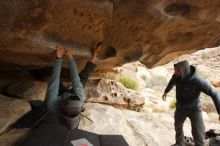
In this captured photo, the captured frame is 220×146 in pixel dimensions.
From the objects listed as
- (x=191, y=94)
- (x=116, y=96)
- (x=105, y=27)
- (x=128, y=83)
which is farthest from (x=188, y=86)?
(x=128, y=83)

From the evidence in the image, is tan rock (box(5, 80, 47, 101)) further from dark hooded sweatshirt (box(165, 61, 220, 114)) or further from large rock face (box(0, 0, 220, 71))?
dark hooded sweatshirt (box(165, 61, 220, 114))

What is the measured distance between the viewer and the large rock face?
367 cm

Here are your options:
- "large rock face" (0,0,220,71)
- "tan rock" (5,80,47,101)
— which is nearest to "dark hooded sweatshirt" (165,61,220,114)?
"large rock face" (0,0,220,71)

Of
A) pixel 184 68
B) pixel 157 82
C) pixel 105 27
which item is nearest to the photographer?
pixel 105 27

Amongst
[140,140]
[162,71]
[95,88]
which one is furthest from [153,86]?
[140,140]

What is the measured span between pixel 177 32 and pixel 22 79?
391 cm

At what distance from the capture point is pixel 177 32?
16.8 ft

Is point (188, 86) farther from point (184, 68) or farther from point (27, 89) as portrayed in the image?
point (27, 89)

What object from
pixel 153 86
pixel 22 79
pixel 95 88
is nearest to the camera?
pixel 22 79

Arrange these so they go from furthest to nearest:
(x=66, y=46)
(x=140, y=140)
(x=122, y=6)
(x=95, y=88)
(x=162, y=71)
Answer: (x=162, y=71) < (x=95, y=88) < (x=140, y=140) < (x=66, y=46) < (x=122, y=6)

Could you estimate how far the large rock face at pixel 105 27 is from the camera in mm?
3670

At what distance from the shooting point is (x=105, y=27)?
456cm

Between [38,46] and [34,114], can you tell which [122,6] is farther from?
[34,114]

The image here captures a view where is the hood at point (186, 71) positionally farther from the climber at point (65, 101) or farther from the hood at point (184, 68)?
the climber at point (65, 101)
